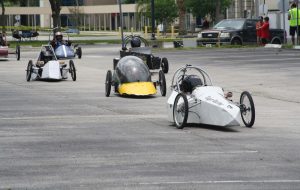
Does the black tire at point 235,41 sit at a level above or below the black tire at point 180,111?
above

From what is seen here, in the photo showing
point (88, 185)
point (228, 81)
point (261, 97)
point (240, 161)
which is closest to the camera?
point (88, 185)

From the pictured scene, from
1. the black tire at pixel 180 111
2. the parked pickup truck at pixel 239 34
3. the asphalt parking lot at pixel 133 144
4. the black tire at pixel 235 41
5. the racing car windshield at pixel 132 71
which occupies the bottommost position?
the asphalt parking lot at pixel 133 144

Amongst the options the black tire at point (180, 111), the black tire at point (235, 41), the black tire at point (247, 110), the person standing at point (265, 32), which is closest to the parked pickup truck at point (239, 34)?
the black tire at point (235, 41)

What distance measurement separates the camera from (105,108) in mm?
19578

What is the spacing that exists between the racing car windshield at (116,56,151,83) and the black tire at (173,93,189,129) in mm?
5823

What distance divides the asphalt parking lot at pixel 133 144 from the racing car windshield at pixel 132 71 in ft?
1.63

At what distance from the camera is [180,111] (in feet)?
52.0

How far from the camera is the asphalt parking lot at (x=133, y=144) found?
34.7ft

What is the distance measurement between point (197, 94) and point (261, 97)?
22.0 ft

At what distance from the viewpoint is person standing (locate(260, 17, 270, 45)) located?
45688 millimetres

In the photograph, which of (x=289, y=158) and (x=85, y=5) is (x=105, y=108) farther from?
(x=85, y=5)

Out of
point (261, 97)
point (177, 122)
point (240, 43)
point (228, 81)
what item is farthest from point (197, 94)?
point (240, 43)

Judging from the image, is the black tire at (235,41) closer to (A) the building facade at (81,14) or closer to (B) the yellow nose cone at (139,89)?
(B) the yellow nose cone at (139,89)

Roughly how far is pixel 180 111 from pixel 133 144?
7.73ft
